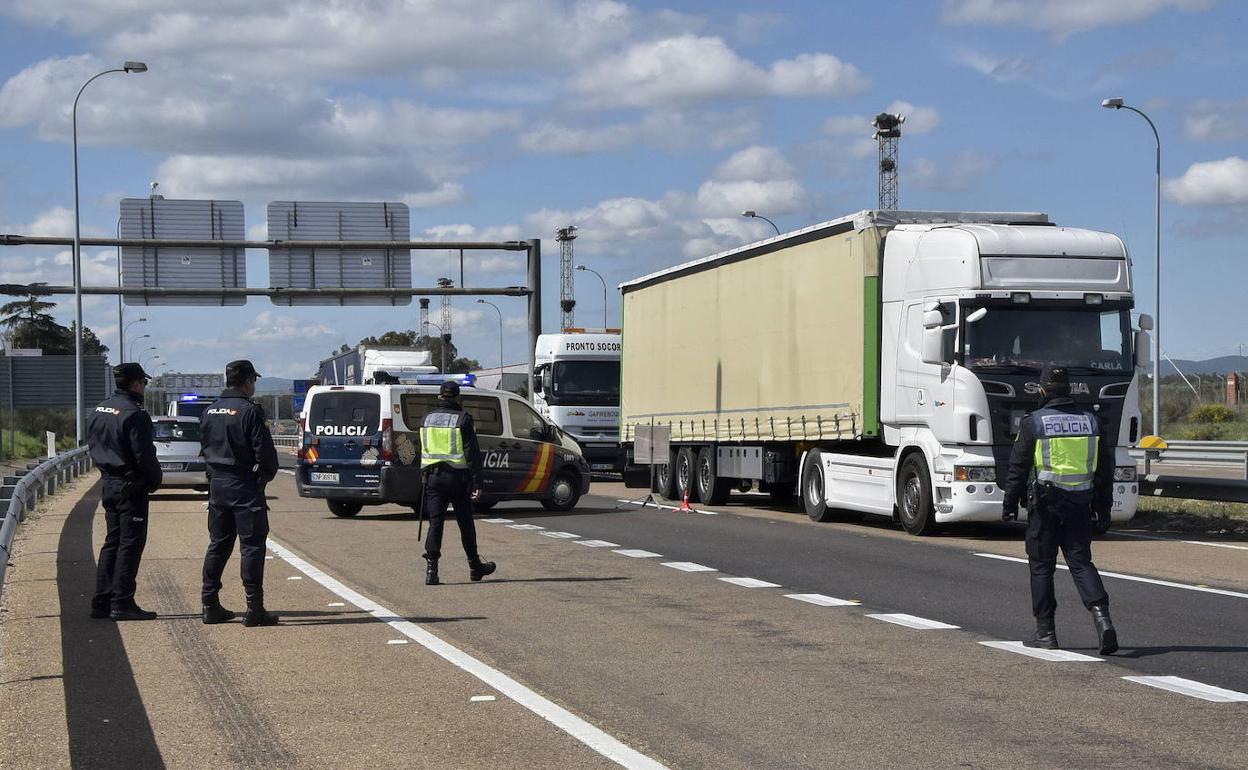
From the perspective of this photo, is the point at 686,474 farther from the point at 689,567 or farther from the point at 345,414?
the point at 689,567

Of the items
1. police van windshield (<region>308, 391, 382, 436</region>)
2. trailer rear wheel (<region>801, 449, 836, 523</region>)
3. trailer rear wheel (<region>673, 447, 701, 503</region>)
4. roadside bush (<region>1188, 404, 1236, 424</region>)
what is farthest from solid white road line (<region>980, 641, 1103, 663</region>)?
roadside bush (<region>1188, 404, 1236, 424</region>)

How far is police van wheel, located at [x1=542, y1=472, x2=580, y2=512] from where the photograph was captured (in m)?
24.8

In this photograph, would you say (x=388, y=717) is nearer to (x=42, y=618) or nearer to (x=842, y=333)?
(x=42, y=618)

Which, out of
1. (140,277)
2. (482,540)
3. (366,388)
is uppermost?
(140,277)

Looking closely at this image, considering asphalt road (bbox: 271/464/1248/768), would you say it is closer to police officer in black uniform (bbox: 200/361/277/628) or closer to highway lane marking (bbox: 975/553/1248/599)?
highway lane marking (bbox: 975/553/1248/599)

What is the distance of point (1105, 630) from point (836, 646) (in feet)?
5.28

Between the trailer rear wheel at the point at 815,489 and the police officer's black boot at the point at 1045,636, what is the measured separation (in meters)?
12.2

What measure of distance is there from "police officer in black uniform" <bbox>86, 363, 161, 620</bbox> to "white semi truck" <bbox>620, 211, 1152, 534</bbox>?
9.70 metres

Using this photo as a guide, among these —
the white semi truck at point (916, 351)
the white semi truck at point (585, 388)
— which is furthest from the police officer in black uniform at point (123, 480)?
the white semi truck at point (585, 388)

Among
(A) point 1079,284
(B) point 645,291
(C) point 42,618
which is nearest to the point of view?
(C) point 42,618

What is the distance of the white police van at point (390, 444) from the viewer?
74.3 feet

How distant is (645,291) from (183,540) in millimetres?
12091

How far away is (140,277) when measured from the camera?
43.2 meters

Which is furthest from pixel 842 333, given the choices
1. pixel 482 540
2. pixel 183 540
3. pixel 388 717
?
pixel 388 717
